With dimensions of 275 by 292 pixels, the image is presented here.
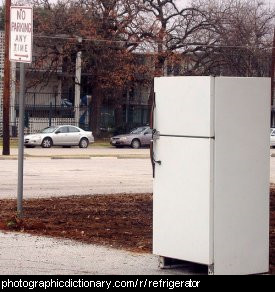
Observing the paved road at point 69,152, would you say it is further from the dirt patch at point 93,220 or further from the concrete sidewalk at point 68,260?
the concrete sidewalk at point 68,260

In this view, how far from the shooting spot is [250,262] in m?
9.43

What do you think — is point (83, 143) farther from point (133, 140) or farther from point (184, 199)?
point (184, 199)

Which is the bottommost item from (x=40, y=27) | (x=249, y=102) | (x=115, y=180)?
(x=115, y=180)

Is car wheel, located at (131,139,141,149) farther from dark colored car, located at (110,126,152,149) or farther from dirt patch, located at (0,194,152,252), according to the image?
dirt patch, located at (0,194,152,252)

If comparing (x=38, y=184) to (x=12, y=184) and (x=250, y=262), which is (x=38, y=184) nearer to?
(x=12, y=184)

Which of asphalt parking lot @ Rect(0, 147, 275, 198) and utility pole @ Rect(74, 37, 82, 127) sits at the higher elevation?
utility pole @ Rect(74, 37, 82, 127)

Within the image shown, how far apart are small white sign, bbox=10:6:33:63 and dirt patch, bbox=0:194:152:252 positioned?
2.48 metres

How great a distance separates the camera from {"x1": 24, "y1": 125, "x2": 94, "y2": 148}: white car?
167 feet

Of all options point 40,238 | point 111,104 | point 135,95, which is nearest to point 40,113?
point 111,104

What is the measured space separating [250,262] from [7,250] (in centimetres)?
328

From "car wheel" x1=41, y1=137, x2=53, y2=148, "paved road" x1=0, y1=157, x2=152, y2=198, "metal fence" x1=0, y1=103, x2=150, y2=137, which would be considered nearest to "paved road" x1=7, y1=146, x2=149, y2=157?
"car wheel" x1=41, y1=137, x2=53, y2=148

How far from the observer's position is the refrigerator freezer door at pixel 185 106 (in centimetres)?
925

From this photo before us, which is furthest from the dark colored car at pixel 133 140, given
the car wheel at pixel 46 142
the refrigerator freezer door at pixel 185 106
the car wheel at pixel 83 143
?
the refrigerator freezer door at pixel 185 106

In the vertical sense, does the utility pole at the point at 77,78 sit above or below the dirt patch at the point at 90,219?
above
